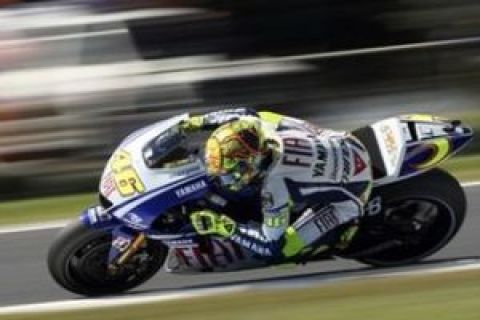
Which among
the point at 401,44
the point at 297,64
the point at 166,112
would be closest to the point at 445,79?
the point at 401,44

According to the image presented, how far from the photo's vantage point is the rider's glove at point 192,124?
743 cm

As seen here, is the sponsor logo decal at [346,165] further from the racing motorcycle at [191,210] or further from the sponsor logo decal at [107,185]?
the sponsor logo decal at [107,185]

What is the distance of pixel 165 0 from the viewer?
1368 centimetres

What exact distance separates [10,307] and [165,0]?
21.5 feet

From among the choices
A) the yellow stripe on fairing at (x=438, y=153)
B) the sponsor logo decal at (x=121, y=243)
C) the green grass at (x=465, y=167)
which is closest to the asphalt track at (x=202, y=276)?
the sponsor logo decal at (x=121, y=243)

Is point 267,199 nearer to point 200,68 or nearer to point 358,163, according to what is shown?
point 358,163

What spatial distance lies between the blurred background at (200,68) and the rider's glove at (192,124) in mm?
4135

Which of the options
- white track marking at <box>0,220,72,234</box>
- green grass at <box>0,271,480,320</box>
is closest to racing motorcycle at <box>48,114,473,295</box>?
green grass at <box>0,271,480,320</box>

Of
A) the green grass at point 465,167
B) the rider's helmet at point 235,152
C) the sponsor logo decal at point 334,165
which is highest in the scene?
the rider's helmet at point 235,152

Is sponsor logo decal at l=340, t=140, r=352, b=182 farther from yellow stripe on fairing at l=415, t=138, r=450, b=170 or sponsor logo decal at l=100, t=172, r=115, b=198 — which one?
sponsor logo decal at l=100, t=172, r=115, b=198

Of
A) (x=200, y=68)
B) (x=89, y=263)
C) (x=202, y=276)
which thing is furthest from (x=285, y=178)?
(x=200, y=68)

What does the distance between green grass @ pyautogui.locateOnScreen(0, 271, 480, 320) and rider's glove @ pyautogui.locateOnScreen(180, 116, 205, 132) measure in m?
1.06

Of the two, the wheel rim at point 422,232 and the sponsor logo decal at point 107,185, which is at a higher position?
the sponsor logo decal at point 107,185

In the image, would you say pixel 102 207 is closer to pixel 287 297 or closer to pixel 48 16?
pixel 287 297
